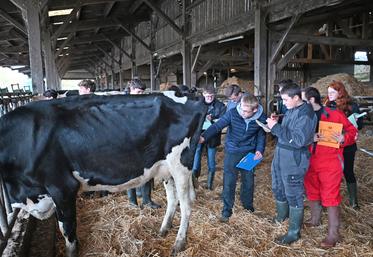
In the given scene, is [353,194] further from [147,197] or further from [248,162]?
[147,197]

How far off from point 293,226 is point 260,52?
4.90m

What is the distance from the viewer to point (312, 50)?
1634 centimetres

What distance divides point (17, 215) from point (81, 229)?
76cm

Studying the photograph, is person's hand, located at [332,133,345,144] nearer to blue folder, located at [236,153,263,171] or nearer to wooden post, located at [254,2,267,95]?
blue folder, located at [236,153,263,171]

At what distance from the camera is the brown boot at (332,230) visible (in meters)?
3.28

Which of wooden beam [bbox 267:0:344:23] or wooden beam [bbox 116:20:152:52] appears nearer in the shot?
wooden beam [bbox 267:0:344:23]

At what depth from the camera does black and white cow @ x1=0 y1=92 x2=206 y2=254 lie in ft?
8.65

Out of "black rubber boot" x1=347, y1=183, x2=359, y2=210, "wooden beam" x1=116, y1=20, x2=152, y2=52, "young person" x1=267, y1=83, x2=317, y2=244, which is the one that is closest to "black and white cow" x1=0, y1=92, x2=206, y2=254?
"young person" x1=267, y1=83, x2=317, y2=244

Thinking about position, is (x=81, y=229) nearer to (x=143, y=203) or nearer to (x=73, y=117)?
(x=143, y=203)

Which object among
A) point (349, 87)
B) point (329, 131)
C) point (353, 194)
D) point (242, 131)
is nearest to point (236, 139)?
point (242, 131)

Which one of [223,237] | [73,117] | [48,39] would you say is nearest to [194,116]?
[73,117]

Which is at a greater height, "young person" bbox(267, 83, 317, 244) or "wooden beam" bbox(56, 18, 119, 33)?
"wooden beam" bbox(56, 18, 119, 33)

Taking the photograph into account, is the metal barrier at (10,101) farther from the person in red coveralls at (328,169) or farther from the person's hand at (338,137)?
the person's hand at (338,137)

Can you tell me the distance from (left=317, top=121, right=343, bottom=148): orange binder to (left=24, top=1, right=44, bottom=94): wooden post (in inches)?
198
